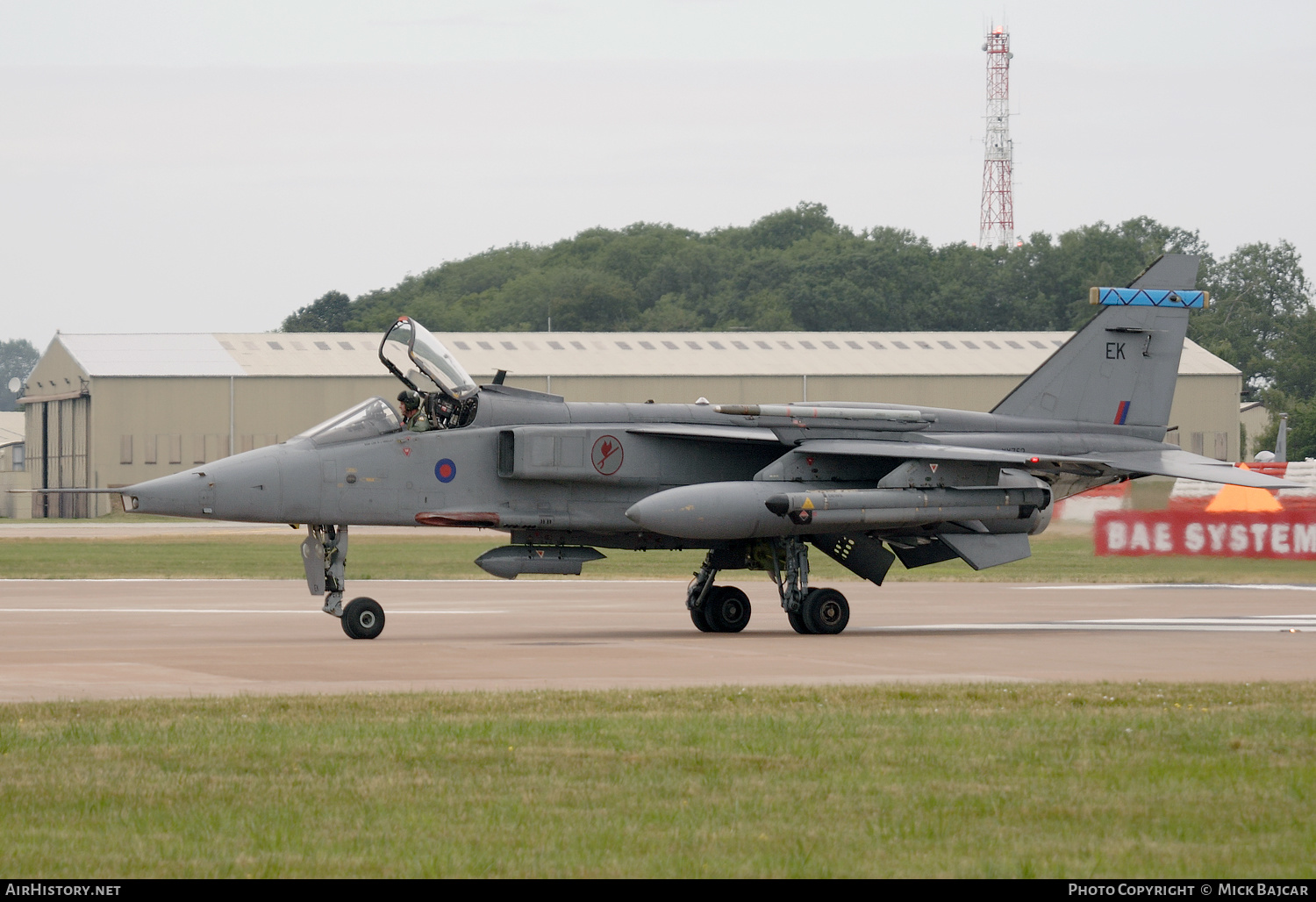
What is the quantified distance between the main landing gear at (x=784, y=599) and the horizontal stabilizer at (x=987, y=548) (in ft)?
5.26

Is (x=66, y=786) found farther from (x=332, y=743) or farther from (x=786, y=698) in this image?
(x=786, y=698)

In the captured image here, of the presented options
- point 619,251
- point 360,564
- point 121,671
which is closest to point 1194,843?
point 121,671

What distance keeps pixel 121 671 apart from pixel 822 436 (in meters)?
8.60

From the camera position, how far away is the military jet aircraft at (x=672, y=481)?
57.6 ft

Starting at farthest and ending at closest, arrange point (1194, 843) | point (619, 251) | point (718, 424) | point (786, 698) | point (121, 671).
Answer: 1. point (619, 251)
2. point (718, 424)
3. point (121, 671)
4. point (786, 698)
5. point (1194, 843)

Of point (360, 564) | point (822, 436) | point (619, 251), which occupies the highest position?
point (619, 251)

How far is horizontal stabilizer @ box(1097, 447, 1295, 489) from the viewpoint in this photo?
62.1 feet

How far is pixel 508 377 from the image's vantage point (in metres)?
67.8

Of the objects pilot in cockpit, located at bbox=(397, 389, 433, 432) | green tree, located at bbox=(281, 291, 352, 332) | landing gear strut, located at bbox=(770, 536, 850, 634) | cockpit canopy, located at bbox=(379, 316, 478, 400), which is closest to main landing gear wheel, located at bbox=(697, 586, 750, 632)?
landing gear strut, located at bbox=(770, 536, 850, 634)

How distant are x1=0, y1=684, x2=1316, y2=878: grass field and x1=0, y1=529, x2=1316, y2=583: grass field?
1409cm

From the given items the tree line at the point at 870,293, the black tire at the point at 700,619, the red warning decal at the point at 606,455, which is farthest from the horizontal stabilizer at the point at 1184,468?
the tree line at the point at 870,293

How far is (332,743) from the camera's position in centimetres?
966

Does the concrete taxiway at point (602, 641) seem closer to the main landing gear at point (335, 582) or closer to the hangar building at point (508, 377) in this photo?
the main landing gear at point (335, 582)

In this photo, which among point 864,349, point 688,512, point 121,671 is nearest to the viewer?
point 121,671
